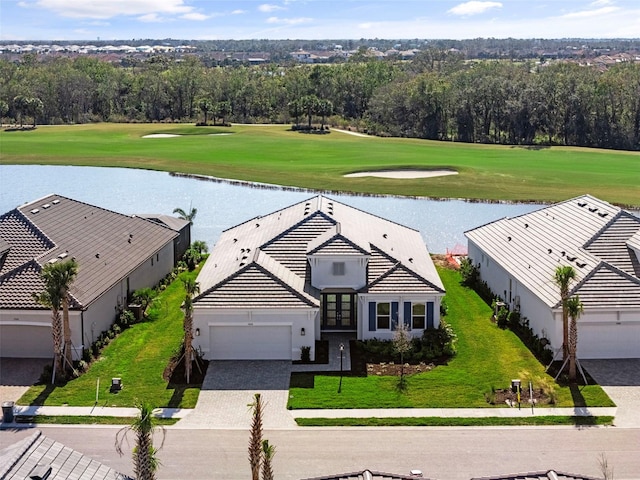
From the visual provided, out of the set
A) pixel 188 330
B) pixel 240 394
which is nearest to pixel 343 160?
pixel 188 330

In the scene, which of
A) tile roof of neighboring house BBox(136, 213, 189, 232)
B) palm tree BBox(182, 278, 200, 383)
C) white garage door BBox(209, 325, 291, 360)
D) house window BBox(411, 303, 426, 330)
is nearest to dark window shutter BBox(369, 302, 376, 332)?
house window BBox(411, 303, 426, 330)

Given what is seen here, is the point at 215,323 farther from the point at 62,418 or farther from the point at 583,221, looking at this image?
the point at 583,221

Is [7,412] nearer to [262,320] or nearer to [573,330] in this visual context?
[262,320]

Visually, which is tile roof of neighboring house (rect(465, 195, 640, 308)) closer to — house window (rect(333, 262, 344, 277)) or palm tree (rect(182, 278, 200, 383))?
house window (rect(333, 262, 344, 277))

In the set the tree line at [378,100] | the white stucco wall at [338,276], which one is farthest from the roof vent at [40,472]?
the tree line at [378,100]

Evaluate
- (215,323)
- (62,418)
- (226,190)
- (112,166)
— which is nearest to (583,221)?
(215,323)
